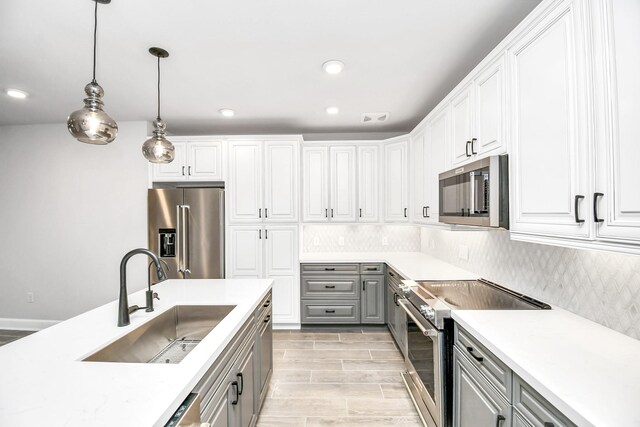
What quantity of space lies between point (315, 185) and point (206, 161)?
4.61ft

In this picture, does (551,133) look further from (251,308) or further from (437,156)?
(251,308)

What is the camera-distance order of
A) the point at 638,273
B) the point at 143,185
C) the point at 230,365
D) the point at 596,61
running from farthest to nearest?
1. the point at 143,185
2. the point at 230,365
3. the point at 638,273
4. the point at 596,61

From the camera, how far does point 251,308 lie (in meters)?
1.76

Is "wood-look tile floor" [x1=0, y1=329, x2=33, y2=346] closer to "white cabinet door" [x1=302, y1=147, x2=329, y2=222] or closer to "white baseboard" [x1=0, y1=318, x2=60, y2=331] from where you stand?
"white baseboard" [x1=0, y1=318, x2=60, y2=331]

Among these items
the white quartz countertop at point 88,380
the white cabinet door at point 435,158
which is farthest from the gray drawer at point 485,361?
the white cabinet door at point 435,158

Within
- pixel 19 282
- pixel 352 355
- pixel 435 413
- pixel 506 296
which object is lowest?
pixel 352 355

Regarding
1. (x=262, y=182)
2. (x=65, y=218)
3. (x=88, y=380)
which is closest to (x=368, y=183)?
(x=262, y=182)

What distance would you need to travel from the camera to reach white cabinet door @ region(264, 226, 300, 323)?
3.68 m

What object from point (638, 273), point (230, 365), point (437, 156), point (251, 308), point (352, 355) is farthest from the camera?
point (352, 355)

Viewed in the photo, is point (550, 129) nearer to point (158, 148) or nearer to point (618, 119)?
point (618, 119)

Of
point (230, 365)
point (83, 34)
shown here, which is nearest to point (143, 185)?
point (83, 34)

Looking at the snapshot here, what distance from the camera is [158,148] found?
1.96 meters

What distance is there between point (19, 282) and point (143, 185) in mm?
2191

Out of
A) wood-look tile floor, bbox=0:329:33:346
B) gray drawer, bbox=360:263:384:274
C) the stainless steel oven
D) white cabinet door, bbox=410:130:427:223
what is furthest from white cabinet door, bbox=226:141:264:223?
wood-look tile floor, bbox=0:329:33:346
